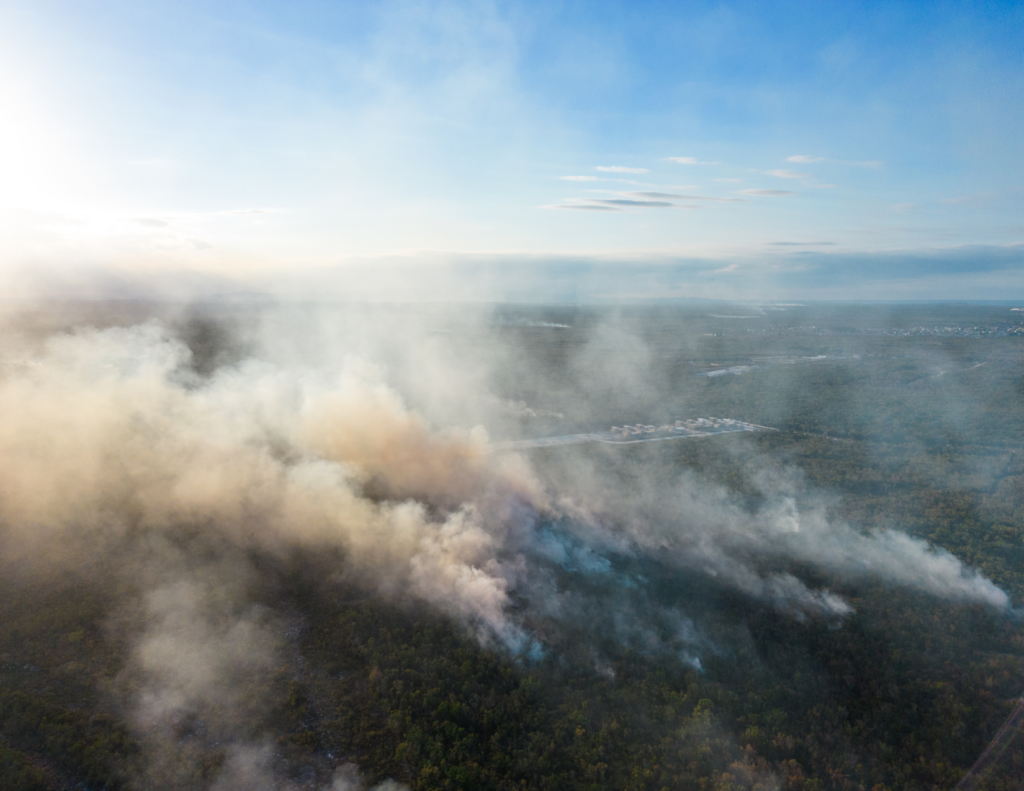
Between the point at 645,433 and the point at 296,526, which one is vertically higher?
the point at 296,526

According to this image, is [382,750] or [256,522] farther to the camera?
[256,522]

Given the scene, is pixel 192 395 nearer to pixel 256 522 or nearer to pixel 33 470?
pixel 33 470

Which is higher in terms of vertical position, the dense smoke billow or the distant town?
the dense smoke billow

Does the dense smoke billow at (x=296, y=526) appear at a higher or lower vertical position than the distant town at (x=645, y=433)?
higher

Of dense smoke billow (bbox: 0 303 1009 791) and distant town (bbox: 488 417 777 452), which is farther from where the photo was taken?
distant town (bbox: 488 417 777 452)

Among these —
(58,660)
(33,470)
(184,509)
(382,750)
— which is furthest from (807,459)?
(33,470)

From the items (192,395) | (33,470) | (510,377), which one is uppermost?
(192,395)

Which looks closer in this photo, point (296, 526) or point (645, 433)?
point (296, 526)

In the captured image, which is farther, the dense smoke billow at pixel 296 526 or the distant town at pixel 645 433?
the distant town at pixel 645 433
